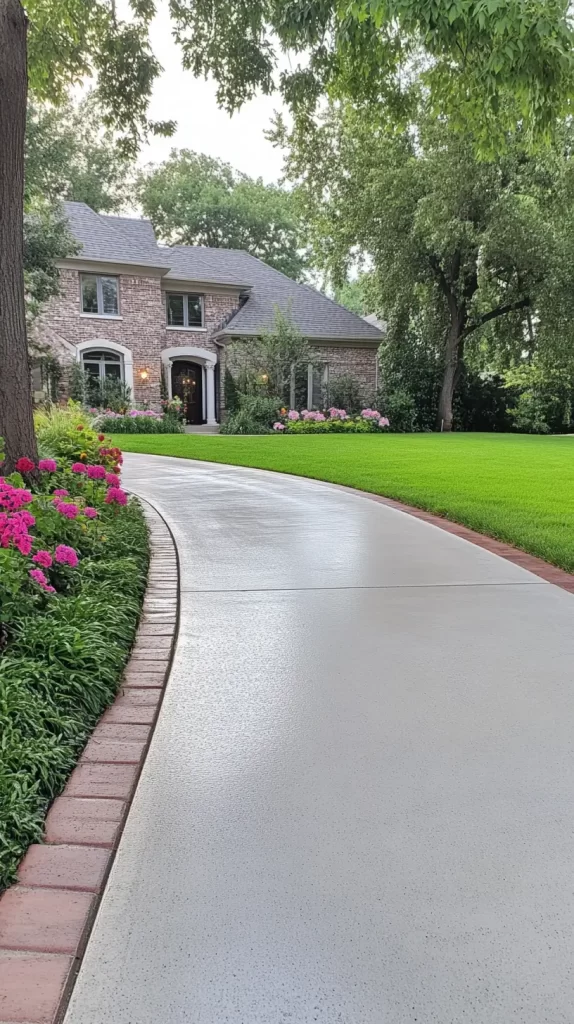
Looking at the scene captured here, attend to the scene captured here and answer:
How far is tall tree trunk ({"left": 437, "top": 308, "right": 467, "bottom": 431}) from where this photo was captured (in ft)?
76.2

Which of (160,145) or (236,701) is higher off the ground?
(160,145)

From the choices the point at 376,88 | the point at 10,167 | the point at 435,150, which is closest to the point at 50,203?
the point at 435,150

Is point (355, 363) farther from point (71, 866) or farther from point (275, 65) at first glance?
point (71, 866)

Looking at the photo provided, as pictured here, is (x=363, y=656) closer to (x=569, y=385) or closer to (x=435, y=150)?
(x=435, y=150)

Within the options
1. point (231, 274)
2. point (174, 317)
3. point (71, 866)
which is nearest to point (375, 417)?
point (231, 274)

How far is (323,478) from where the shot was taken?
31.1 feet

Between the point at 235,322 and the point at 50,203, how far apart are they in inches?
267

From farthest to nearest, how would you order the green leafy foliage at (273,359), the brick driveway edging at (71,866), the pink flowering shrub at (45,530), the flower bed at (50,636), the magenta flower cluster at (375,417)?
1. the magenta flower cluster at (375,417)
2. the green leafy foliage at (273,359)
3. the pink flowering shrub at (45,530)
4. the flower bed at (50,636)
5. the brick driveway edging at (71,866)

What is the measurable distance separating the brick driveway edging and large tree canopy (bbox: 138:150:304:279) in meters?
37.5

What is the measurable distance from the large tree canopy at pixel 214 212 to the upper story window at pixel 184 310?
1602 cm

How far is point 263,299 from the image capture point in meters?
24.0

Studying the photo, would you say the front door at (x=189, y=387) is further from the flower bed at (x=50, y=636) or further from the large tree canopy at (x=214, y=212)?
the flower bed at (x=50, y=636)

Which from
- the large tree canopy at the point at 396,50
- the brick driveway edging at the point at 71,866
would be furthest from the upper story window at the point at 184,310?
the brick driveway edging at the point at 71,866

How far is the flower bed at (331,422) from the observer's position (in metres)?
19.9
